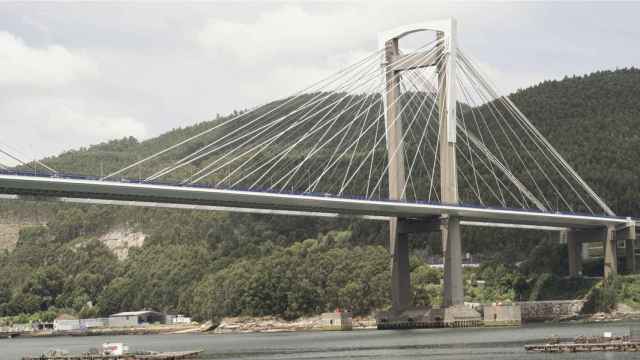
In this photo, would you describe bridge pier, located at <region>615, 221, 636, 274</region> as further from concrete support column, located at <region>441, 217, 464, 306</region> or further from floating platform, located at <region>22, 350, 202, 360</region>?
floating platform, located at <region>22, 350, 202, 360</region>

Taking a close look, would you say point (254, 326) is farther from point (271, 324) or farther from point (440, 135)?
point (440, 135)

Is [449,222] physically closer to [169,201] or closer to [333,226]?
[169,201]

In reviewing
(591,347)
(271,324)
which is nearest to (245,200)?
(591,347)

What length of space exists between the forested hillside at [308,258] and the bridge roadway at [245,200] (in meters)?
12.6

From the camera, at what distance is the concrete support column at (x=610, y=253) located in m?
103

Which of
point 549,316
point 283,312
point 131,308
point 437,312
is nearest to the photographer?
point 437,312

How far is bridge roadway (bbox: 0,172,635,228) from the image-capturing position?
70562 millimetres

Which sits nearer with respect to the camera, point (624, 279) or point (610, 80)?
point (624, 279)

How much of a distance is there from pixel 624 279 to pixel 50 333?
2795 inches

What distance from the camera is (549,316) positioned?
329ft

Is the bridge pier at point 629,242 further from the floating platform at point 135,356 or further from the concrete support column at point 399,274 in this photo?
the floating platform at point 135,356

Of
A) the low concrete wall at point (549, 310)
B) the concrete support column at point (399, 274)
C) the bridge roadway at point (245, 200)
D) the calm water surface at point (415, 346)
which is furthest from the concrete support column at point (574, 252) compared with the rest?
the concrete support column at point (399, 274)

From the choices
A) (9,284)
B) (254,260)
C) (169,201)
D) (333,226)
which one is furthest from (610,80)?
(169,201)

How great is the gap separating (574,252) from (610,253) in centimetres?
483
